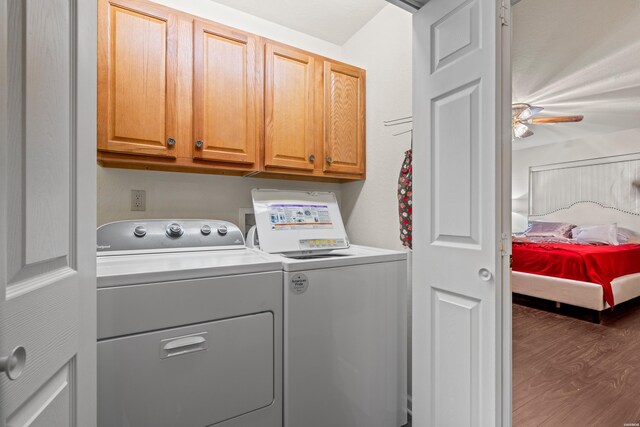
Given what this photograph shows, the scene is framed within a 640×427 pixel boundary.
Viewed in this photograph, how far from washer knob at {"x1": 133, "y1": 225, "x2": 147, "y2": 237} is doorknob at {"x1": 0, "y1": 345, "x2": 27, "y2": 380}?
3.53ft

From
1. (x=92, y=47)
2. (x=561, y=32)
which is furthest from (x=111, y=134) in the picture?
(x=561, y=32)

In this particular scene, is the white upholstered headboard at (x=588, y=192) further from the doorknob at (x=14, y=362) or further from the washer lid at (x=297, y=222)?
the doorknob at (x=14, y=362)

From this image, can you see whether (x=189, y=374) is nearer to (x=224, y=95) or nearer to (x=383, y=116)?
(x=224, y=95)

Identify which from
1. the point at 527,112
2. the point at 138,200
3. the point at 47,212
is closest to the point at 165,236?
the point at 138,200

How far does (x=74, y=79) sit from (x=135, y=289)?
686mm

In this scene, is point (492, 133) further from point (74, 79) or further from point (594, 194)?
point (594, 194)

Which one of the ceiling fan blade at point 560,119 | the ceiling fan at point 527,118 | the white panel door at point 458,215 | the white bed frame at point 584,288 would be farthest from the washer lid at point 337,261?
the ceiling fan blade at point 560,119

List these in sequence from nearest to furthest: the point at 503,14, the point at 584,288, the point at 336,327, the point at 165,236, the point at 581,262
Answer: the point at 503,14
the point at 336,327
the point at 165,236
the point at 584,288
the point at 581,262

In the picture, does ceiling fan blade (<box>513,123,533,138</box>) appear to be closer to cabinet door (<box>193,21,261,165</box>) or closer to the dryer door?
cabinet door (<box>193,21,261,165</box>)

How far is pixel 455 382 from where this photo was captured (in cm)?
122

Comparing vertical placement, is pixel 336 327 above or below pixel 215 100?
below

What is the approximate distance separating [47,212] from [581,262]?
4.44 metres

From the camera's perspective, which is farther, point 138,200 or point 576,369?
point 576,369

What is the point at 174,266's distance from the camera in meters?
1.20
